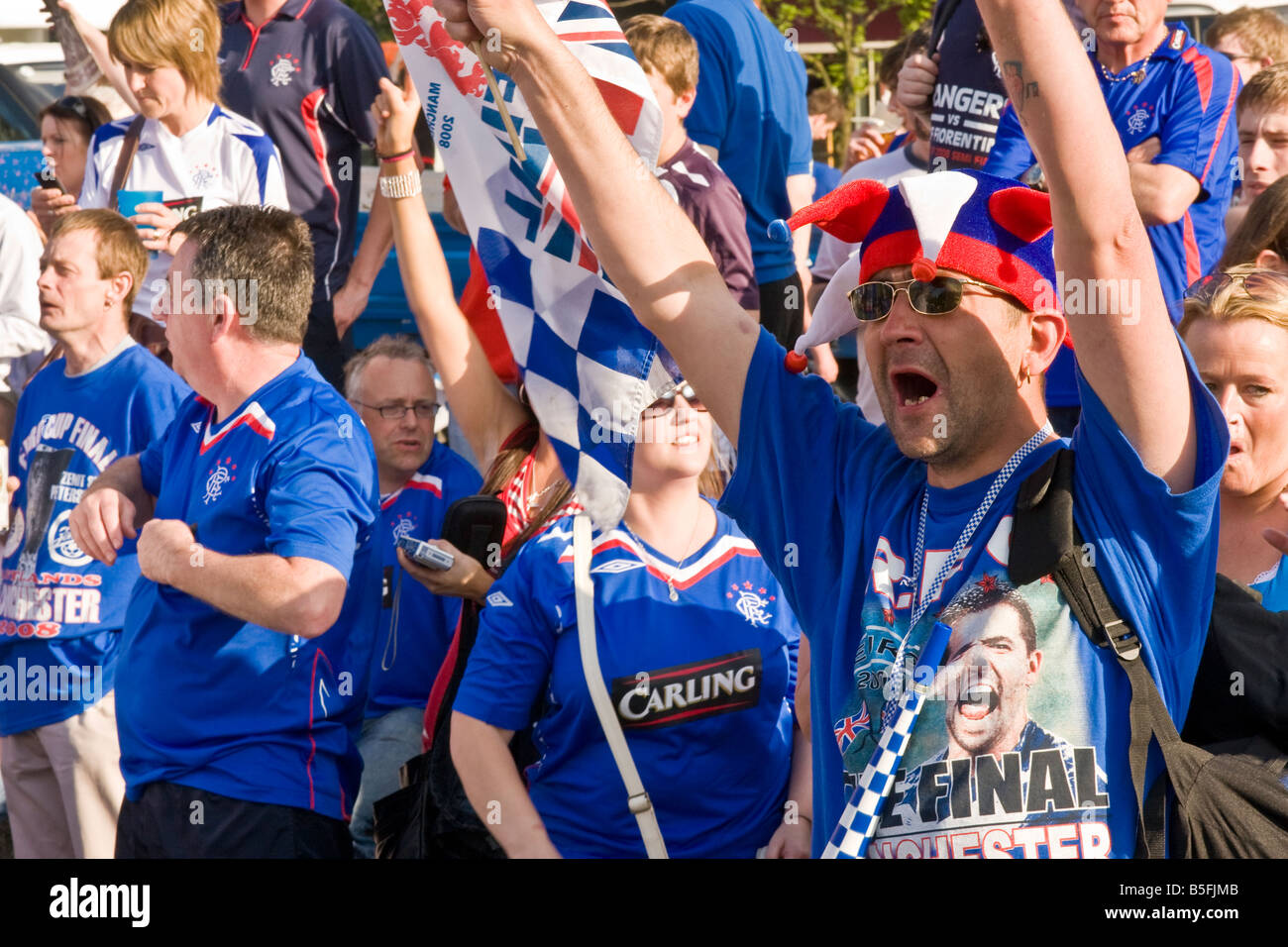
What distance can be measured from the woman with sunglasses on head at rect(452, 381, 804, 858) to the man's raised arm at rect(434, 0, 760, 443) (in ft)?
3.18

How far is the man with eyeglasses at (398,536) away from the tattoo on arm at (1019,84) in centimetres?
256

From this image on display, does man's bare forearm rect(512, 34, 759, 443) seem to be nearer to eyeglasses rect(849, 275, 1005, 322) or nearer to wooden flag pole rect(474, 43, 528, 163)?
wooden flag pole rect(474, 43, 528, 163)

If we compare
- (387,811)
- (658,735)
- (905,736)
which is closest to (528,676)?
(658,735)

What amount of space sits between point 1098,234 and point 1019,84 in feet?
0.74

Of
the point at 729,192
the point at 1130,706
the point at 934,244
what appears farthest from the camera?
the point at 729,192

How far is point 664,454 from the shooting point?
3439 millimetres

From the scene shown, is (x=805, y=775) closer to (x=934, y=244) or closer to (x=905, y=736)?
(x=905, y=736)

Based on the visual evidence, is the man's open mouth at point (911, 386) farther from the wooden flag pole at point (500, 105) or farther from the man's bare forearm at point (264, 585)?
the man's bare forearm at point (264, 585)

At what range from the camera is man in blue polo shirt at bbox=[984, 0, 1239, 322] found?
4.01 m

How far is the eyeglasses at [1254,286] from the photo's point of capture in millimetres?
2881

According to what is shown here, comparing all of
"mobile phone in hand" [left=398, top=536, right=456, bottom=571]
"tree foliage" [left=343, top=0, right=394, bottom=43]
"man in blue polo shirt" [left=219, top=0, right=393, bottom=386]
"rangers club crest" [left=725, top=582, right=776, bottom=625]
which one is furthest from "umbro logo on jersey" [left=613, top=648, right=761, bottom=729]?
"tree foliage" [left=343, top=0, right=394, bottom=43]

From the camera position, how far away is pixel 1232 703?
2.47 metres

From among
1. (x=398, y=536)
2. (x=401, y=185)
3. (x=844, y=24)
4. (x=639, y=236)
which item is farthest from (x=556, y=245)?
(x=844, y=24)

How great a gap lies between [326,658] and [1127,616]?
1.97 m
